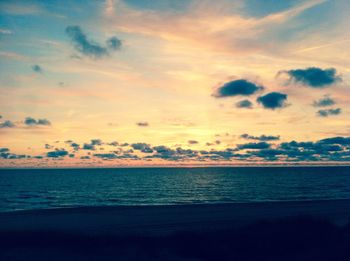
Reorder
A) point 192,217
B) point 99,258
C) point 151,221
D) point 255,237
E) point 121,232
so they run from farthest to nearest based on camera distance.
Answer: point 192,217
point 151,221
point 121,232
point 255,237
point 99,258

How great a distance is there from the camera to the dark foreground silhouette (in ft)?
67.8

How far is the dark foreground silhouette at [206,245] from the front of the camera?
20.7 m

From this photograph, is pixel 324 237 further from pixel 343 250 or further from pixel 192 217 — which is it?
pixel 192 217

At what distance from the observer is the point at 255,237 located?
75.7 feet

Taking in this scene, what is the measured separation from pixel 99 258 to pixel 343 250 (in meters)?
13.7

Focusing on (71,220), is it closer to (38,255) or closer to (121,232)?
(121,232)

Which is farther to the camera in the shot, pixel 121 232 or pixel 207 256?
pixel 121 232

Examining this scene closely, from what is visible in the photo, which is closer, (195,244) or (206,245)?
(206,245)

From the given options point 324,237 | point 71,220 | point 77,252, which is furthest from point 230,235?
point 71,220

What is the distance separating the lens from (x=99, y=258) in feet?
67.3

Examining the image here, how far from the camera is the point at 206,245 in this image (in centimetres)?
2227

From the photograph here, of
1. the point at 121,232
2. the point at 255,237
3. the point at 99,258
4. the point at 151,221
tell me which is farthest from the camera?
the point at 151,221

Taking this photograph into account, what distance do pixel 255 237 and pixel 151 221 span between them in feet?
52.4

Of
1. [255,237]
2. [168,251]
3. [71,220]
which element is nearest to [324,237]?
[255,237]
